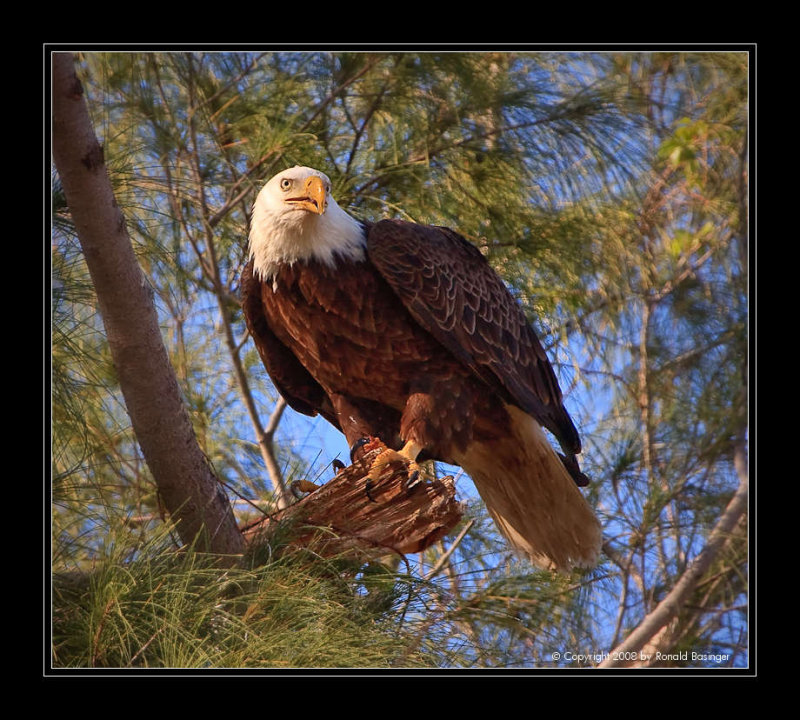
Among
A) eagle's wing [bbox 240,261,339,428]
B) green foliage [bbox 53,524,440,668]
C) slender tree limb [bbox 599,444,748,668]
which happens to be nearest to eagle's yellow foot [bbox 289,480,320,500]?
eagle's wing [bbox 240,261,339,428]

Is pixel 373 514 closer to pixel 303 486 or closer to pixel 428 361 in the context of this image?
pixel 303 486

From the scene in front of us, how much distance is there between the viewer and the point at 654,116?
3475mm

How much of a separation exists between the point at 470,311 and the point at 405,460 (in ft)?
1.56

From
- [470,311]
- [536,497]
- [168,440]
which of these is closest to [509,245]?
[470,311]

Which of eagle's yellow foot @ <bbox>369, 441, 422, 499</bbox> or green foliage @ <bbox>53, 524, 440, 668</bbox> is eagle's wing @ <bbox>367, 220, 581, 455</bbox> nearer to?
eagle's yellow foot @ <bbox>369, 441, 422, 499</bbox>

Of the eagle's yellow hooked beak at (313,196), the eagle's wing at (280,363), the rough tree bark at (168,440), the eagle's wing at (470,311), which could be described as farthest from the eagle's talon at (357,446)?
the eagle's yellow hooked beak at (313,196)

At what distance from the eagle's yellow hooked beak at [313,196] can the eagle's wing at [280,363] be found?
12.9 inches

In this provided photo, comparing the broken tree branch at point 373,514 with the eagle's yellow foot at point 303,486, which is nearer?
the broken tree branch at point 373,514

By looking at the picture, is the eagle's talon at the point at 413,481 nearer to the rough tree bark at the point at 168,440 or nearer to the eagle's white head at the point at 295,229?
the rough tree bark at the point at 168,440

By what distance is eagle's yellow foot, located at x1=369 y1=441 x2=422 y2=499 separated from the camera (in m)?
2.83

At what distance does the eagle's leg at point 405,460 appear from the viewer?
9.28 feet

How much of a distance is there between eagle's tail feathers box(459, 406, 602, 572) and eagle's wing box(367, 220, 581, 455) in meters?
0.08

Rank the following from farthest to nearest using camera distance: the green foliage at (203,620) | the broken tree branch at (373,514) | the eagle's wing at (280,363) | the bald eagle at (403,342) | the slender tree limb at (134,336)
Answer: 1. the eagle's wing at (280,363)
2. the bald eagle at (403,342)
3. the broken tree branch at (373,514)
4. the slender tree limb at (134,336)
5. the green foliage at (203,620)
